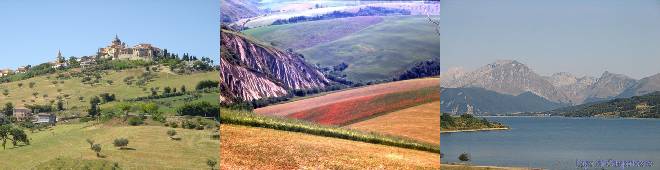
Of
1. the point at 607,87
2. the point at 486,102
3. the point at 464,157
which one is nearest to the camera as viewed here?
the point at 464,157

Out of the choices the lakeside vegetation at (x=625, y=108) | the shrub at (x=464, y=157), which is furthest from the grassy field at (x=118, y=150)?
the lakeside vegetation at (x=625, y=108)

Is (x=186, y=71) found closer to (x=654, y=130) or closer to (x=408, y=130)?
(x=408, y=130)

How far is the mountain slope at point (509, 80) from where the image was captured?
107ft

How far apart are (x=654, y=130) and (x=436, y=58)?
53.2 ft

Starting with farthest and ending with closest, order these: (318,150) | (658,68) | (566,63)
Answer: (566,63), (658,68), (318,150)

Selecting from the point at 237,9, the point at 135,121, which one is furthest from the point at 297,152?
the point at 135,121

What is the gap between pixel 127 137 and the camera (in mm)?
14266

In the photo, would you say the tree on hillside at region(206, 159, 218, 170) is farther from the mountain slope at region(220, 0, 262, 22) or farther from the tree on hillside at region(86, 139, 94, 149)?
the mountain slope at region(220, 0, 262, 22)

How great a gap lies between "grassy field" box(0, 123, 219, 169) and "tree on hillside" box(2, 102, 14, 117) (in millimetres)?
608

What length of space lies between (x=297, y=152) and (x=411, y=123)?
2188mm

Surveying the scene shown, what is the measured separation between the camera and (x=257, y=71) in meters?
14.2

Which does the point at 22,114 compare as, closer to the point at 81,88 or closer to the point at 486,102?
the point at 81,88

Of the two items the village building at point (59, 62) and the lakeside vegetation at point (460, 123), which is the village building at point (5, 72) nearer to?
the village building at point (59, 62)

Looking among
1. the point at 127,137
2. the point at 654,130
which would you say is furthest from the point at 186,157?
the point at 654,130
